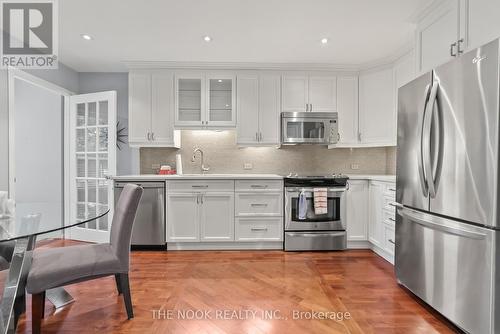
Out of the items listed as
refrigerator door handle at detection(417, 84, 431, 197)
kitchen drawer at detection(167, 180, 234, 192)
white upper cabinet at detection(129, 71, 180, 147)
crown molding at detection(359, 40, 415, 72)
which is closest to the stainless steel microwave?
crown molding at detection(359, 40, 415, 72)

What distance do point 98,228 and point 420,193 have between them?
386cm

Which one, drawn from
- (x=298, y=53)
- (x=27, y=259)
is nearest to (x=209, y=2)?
(x=298, y=53)

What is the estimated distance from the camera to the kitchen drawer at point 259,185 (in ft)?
11.4

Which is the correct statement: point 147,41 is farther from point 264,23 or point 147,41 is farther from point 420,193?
point 420,193

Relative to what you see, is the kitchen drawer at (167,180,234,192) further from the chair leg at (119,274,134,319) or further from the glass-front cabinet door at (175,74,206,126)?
the chair leg at (119,274,134,319)

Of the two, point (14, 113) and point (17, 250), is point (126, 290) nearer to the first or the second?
point (17, 250)

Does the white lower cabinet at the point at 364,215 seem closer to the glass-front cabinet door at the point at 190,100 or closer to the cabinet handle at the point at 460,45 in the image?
the cabinet handle at the point at 460,45

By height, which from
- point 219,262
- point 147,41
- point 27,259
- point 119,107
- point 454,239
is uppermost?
point 147,41

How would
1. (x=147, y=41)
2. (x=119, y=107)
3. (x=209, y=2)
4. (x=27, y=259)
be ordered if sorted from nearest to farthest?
(x=27, y=259), (x=209, y=2), (x=147, y=41), (x=119, y=107)

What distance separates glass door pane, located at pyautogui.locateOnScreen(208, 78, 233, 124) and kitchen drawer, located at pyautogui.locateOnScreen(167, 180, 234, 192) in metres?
0.91

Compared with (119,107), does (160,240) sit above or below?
below

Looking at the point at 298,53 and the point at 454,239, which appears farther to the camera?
the point at 298,53

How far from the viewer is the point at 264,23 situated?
2668 mm

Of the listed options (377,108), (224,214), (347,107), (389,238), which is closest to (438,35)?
(377,108)
